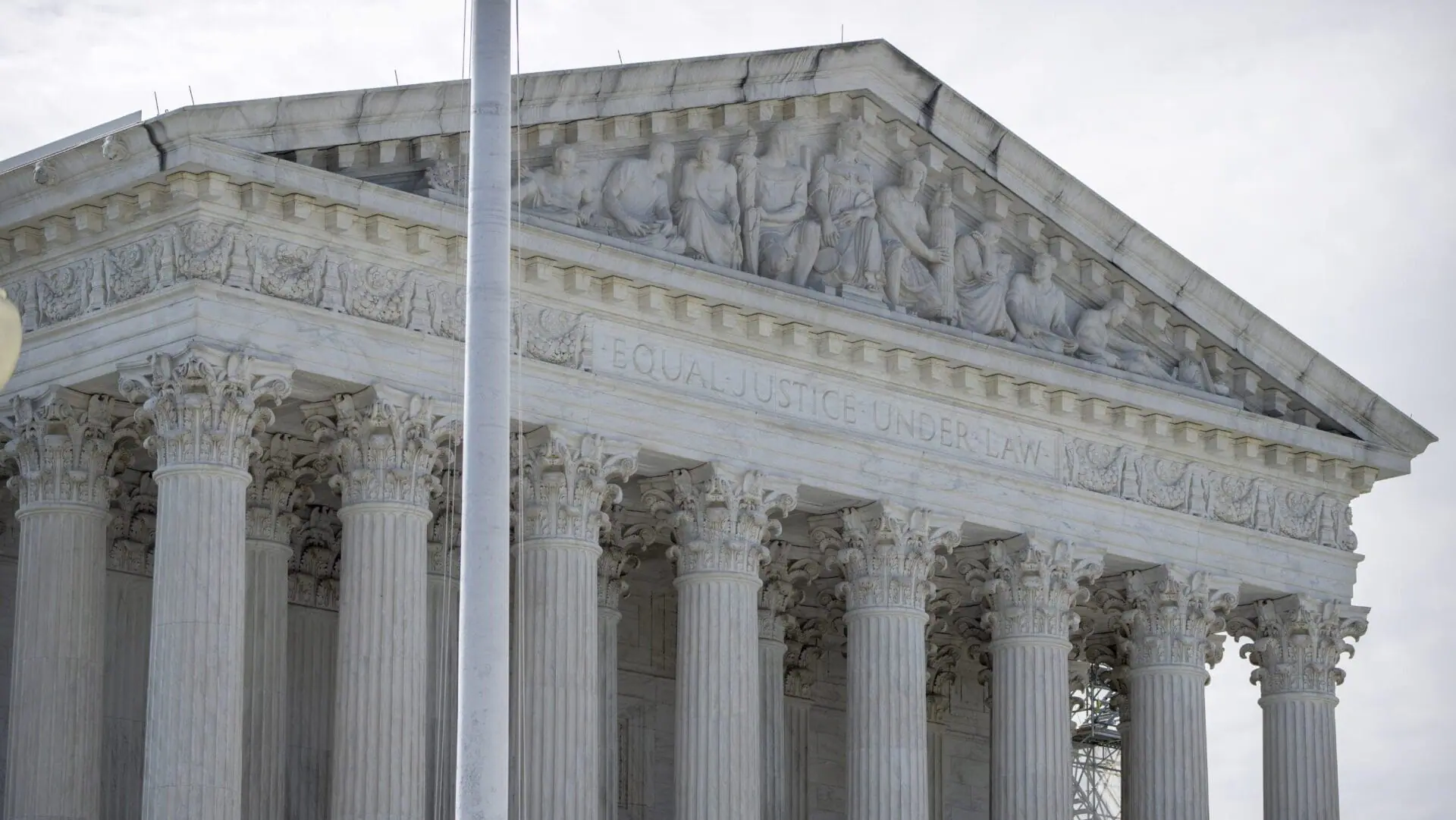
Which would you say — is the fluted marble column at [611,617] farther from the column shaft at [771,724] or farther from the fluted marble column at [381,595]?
the fluted marble column at [381,595]

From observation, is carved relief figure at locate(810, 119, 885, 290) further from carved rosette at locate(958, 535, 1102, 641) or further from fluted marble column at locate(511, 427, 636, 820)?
fluted marble column at locate(511, 427, 636, 820)

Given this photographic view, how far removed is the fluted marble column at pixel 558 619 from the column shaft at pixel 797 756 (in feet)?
36.3

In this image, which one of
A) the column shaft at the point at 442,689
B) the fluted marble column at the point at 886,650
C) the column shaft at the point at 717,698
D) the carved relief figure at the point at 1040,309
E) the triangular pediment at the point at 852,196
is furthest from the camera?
Answer: the carved relief figure at the point at 1040,309

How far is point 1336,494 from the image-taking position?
5109 centimetres

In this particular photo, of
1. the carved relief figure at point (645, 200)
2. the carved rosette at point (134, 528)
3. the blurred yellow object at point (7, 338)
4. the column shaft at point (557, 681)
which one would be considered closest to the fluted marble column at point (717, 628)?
the column shaft at point (557, 681)

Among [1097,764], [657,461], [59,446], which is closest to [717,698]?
[657,461]

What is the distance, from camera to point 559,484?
1626 inches

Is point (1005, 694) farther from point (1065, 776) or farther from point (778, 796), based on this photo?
point (778, 796)

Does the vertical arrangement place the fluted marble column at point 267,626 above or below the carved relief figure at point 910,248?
below

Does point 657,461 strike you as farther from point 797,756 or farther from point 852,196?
point 797,756

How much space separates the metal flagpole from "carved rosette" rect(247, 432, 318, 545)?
54.8 ft

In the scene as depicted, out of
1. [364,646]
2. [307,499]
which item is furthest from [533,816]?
[307,499]

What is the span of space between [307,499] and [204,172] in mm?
8282

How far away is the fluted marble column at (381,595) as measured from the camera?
38719 mm
